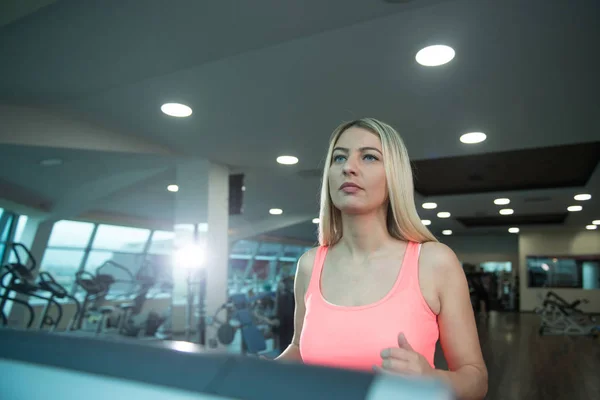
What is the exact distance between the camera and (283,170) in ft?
17.0

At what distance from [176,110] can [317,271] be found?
260 centimetres

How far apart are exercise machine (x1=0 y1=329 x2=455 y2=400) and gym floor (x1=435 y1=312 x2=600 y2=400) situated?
14.6 ft

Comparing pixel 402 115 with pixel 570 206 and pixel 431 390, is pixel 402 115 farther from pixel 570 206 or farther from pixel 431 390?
pixel 570 206

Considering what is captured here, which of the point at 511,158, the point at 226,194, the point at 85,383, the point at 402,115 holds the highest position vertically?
the point at 511,158

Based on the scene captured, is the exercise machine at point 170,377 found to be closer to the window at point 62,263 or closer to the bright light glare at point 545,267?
the window at point 62,263

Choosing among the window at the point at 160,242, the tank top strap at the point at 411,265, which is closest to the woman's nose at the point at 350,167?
the tank top strap at the point at 411,265

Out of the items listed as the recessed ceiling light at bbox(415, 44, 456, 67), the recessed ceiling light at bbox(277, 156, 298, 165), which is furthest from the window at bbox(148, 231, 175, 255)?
the recessed ceiling light at bbox(415, 44, 456, 67)

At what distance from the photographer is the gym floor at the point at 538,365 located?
4.29 metres

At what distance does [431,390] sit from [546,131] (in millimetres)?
4049

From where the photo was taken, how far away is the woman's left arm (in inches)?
35.2

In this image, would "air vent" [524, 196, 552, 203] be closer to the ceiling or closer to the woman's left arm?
the ceiling

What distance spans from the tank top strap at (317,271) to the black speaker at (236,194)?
159 inches

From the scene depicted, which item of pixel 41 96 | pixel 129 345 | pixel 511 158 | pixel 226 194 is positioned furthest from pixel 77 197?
pixel 129 345

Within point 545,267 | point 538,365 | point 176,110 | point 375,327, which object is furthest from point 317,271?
point 545,267
